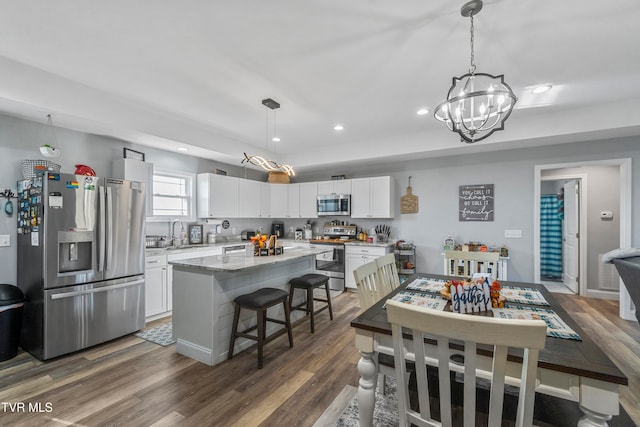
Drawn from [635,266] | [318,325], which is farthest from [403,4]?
[318,325]

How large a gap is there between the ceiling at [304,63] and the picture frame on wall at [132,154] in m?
0.17

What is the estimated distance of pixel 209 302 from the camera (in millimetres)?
2576

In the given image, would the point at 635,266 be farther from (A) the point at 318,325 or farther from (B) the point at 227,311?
(B) the point at 227,311

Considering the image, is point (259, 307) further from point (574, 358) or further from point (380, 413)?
point (574, 358)

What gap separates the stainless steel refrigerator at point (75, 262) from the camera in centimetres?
264

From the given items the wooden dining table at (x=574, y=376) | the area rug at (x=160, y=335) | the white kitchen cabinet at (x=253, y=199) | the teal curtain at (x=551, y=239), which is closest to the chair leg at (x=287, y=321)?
the area rug at (x=160, y=335)

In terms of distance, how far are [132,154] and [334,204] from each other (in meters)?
3.38

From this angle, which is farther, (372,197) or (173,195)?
(372,197)

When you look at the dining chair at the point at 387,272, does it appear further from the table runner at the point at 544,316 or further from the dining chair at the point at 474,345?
the dining chair at the point at 474,345

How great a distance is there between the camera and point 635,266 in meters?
2.43

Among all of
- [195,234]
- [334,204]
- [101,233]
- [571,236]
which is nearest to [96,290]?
[101,233]

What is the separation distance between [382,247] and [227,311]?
295 centimetres

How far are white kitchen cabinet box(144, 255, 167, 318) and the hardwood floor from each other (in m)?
0.54

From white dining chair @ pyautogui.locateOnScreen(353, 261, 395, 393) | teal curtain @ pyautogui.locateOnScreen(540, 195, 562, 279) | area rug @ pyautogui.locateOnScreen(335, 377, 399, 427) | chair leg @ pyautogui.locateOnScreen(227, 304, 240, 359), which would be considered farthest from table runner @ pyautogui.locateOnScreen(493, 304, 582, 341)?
teal curtain @ pyautogui.locateOnScreen(540, 195, 562, 279)
